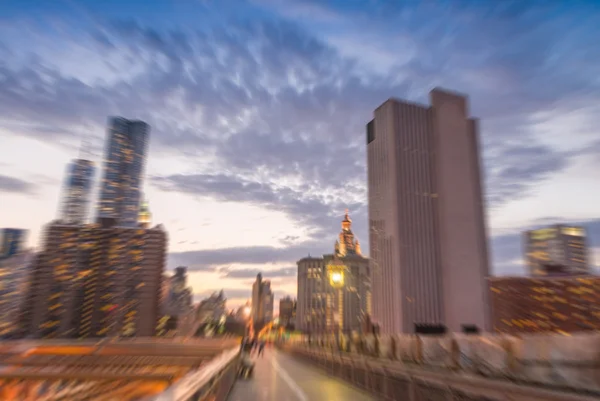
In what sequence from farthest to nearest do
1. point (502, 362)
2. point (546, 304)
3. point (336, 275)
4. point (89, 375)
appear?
point (546, 304)
point (336, 275)
point (89, 375)
point (502, 362)

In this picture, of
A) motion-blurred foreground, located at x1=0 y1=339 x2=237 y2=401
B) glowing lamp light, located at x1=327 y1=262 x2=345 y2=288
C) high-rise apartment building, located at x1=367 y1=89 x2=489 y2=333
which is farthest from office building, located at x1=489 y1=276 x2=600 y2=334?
glowing lamp light, located at x1=327 y1=262 x2=345 y2=288

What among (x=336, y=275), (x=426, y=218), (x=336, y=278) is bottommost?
(x=336, y=278)

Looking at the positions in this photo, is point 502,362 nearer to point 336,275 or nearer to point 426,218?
point 336,275

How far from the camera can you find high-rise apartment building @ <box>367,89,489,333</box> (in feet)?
408

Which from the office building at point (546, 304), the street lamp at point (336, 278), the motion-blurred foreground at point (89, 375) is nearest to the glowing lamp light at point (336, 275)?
the street lamp at point (336, 278)

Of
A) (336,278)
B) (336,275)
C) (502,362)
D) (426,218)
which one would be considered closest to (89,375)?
(336,278)

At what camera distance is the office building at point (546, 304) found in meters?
157

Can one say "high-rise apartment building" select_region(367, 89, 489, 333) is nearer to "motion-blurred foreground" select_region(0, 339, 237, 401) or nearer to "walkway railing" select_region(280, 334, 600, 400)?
"motion-blurred foreground" select_region(0, 339, 237, 401)

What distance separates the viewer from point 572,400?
499 cm

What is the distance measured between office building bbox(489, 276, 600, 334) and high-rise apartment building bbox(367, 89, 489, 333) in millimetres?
46684

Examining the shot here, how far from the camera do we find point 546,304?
556 ft

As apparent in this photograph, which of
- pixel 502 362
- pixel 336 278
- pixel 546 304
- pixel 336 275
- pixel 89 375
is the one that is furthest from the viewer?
pixel 546 304

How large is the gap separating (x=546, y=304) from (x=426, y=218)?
80.3 m

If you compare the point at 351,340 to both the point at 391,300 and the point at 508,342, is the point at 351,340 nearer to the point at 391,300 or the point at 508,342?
the point at 508,342
